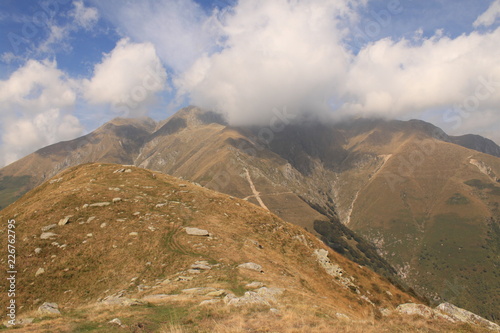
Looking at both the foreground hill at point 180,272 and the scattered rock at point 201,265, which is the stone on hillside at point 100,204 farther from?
the scattered rock at point 201,265

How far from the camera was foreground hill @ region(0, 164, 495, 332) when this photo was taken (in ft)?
50.3

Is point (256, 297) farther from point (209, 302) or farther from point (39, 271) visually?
point (39, 271)

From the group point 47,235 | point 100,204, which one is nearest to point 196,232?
point 100,204

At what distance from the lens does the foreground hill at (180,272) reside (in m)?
15.3

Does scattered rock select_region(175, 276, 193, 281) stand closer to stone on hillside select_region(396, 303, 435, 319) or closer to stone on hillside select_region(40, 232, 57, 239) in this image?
stone on hillside select_region(40, 232, 57, 239)

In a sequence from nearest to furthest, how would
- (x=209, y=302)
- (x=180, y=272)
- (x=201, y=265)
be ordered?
(x=209, y=302) < (x=180, y=272) < (x=201, y=265)

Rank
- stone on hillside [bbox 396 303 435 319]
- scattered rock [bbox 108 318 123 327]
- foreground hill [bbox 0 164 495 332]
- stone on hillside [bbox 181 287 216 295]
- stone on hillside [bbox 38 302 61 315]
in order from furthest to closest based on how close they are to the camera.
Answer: stone on hillside [bbox 181 287 216 295] → stone on hillside [bbox 396 303 435 319] → stone on hillside [bbox 38 302 61 315] → foreground hill [bbox 0 164 495 332] → scattered rock [bbox 108 318 123 327]

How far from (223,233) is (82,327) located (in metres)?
22.8

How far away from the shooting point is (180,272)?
2638 centimetres

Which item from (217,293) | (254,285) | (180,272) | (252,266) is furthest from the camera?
(252,266)

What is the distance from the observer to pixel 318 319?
602 inches

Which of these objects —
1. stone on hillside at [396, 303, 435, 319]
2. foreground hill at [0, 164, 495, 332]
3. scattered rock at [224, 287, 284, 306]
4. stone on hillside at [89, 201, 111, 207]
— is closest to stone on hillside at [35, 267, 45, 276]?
foreground hill at [0, 164, 495, 332]

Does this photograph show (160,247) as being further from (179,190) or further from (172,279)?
(179,190)

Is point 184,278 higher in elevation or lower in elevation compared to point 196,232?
lower
